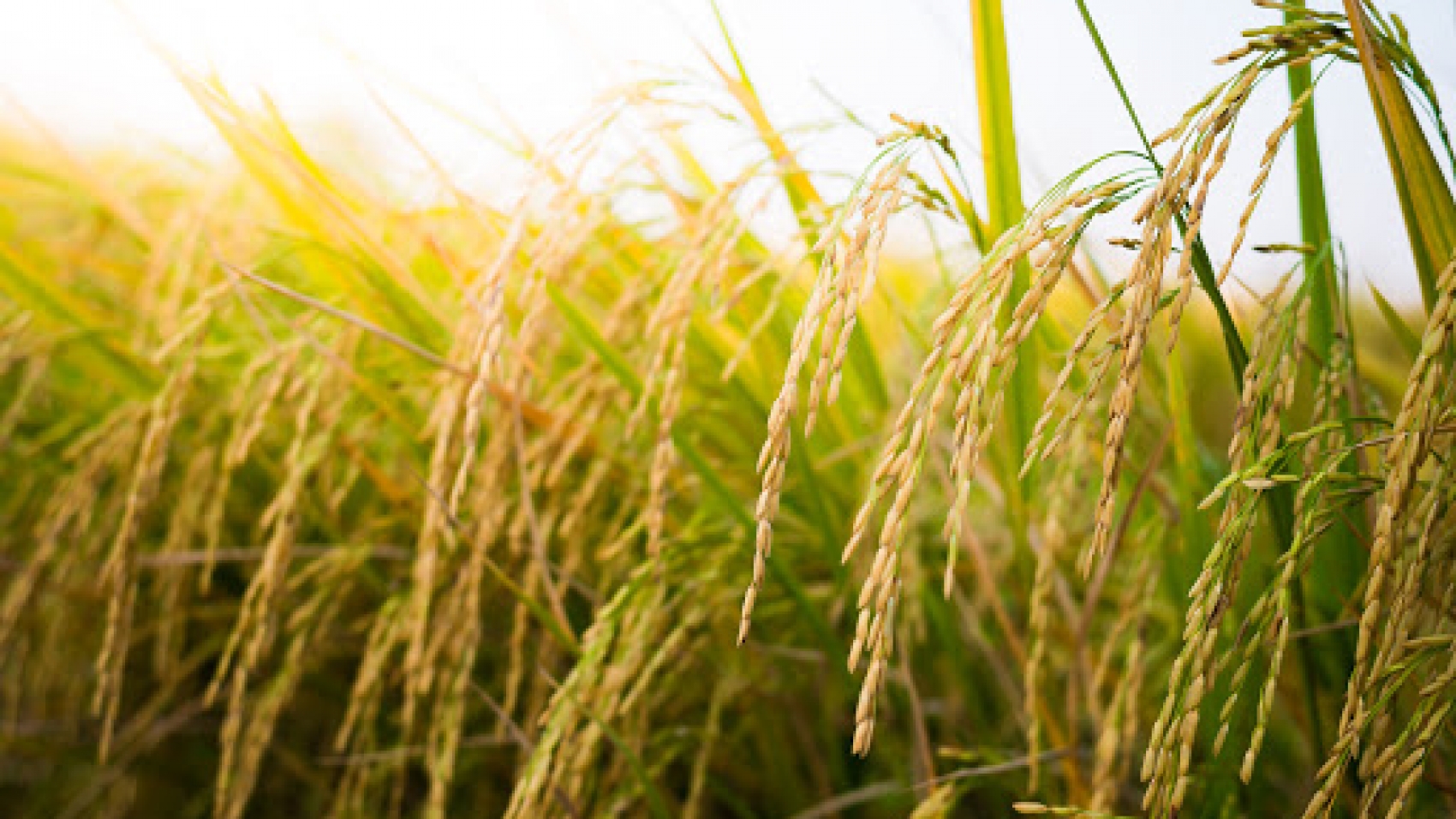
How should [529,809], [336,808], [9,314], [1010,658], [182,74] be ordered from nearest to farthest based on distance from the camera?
1. [529,809]
2. [182,74]
3. [336,808]
4. [1010,658]
5. [9,314]

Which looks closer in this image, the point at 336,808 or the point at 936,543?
the point at 336,808

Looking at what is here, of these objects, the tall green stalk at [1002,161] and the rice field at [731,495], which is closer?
the rice field at [731,495]

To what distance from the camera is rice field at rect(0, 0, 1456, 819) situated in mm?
753

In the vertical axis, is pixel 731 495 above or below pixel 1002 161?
below

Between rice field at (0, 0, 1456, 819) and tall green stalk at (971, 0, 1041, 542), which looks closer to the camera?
rice field at (0, 0, 1456, 819)

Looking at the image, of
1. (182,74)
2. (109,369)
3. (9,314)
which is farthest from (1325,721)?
(9,314)

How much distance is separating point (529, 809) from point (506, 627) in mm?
637

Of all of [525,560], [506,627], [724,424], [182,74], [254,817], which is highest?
[182,74]

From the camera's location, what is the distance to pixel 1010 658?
158 cm

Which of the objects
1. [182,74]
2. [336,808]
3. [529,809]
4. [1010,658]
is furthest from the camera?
[1010,658]

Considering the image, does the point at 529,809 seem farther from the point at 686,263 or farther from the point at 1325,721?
the point at 1325,721

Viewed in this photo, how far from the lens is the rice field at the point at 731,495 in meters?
0.75

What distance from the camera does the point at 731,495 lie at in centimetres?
122

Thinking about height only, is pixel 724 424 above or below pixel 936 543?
above
